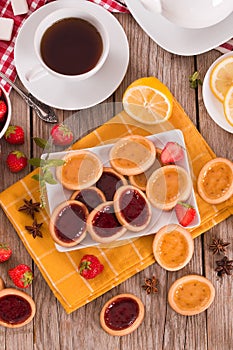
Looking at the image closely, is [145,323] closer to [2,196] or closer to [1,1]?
[2,196]

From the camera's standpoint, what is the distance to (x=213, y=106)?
1.65 meters

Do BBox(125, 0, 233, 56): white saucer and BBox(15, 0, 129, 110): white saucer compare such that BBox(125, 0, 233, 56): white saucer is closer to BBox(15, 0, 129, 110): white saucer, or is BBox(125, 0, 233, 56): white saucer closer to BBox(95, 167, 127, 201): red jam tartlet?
BBox(15, 0, 129, 110): white saucer

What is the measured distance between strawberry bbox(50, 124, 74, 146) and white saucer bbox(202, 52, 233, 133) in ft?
1.15

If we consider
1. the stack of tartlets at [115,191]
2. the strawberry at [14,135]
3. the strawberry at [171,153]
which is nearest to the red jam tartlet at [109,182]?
the stack of tartlets at [115,191]

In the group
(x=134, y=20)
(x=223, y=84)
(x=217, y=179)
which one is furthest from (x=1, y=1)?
(x=217, y=179)

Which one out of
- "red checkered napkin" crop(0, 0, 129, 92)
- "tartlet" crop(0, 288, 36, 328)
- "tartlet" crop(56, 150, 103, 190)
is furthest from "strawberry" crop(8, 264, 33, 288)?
"red checkered napkin" crop(0, 0, 129, 92)

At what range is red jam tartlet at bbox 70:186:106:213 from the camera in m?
1.57

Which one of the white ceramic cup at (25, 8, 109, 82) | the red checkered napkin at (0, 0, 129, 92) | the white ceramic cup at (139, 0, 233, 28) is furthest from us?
the red checkered napkin at (0, 0, 129, 92)

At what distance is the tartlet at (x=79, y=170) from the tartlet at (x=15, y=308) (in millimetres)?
290

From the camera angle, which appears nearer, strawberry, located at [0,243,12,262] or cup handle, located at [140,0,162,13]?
cup handle, located at [140,0,162,13]

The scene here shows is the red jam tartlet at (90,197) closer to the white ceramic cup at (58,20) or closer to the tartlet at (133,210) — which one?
the tartlet at (133,210)

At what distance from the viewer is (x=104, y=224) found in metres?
1.57

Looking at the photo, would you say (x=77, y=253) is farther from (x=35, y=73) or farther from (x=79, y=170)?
(x=35, y=73)

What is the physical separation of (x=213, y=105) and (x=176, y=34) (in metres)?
0.20
